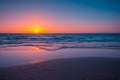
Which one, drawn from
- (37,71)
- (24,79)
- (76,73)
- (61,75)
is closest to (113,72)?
(76,73)

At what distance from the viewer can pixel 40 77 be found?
18.7ft

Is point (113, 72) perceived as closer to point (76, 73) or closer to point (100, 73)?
point (100, 73)

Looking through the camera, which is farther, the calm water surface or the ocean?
the ocean

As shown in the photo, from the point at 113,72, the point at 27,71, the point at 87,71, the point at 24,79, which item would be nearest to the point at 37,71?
the point at 27,71

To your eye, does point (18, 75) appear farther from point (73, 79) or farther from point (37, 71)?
point (73, 79)

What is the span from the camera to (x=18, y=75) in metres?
5.96

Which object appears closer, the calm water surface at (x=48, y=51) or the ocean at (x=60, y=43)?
the calm water surface at (x=48, y=51)

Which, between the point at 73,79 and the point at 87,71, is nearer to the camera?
the point at 73,79

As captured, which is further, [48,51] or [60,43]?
[60,43]

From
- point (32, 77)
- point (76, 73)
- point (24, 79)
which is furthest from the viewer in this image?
point (76, 73)

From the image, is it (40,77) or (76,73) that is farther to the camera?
(76,73)

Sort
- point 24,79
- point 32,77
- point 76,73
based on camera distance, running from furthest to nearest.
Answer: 1. point 76,73
2. point 32,77
3. point 24,79

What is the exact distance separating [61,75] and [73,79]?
555 mm

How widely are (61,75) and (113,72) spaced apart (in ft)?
6.69
